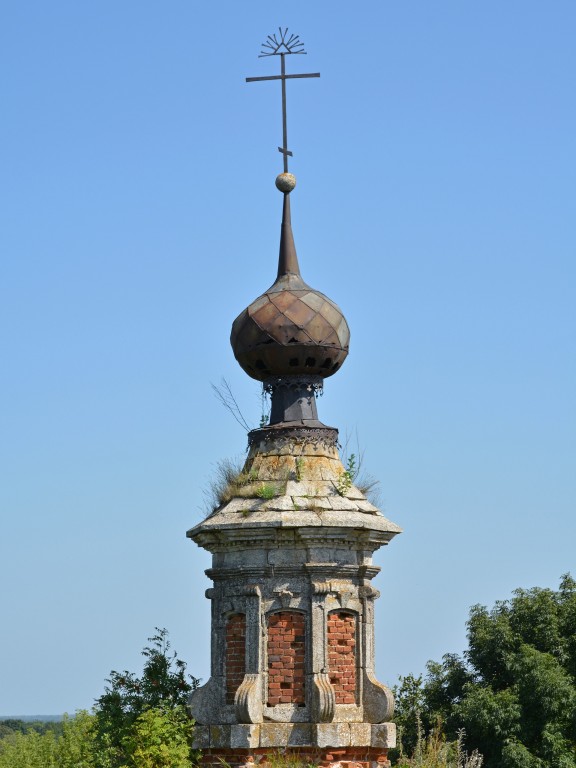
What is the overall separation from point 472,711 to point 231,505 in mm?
16447

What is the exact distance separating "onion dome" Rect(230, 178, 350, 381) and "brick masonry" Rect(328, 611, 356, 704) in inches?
109

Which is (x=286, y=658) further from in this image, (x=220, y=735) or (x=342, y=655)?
(x=220, y=735)

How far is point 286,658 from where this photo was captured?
53.0 feet

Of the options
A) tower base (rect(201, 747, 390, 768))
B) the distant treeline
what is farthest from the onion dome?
the distant treeline

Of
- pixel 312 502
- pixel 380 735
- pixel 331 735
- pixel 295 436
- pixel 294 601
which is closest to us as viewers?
pixel 331 735

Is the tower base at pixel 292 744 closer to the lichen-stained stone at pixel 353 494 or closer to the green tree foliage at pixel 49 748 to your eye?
the lichen-stained stone at pixel 353 494

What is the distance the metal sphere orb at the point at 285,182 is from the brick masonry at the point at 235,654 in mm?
4871

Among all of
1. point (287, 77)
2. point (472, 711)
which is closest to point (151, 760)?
point (287, 77)

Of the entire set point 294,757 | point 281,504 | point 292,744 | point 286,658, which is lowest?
point 294,757

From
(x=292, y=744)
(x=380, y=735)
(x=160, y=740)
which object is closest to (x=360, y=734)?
(x=380, y=735)

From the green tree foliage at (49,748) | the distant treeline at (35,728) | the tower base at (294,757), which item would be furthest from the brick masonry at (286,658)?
the distant treeline at (35,728)

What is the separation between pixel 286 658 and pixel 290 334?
3.49 m

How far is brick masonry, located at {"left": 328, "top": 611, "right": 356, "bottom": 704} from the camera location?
16266mm

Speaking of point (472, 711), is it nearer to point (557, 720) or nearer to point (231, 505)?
point (557, 720)
